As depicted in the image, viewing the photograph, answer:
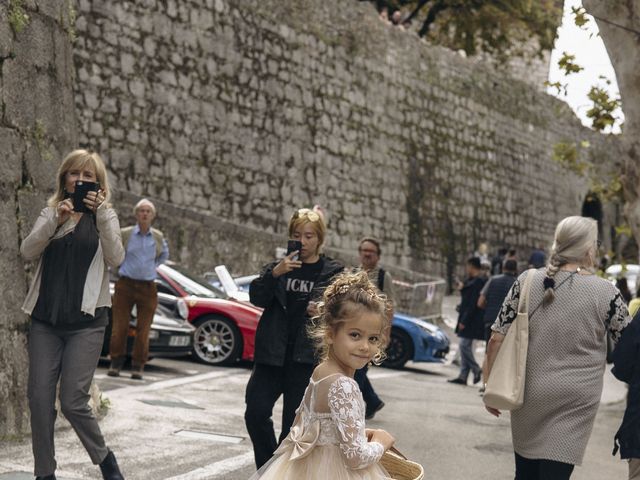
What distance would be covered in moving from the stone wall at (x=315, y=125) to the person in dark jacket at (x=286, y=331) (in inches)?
475

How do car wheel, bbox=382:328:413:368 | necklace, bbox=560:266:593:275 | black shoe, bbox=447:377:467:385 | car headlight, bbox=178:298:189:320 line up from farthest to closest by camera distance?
1. car wheel, bbox=382:328:413:368
2. black shoe, bbox=447:377:467:385
3. car headlight, bbox=178:298:189:320
4. necklace, bbox=560:266:593:275

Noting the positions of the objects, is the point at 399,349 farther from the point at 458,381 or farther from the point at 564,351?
the point at 564,351

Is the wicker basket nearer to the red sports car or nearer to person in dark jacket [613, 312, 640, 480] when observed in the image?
person in dark jacket [613, 312, 640, 480]

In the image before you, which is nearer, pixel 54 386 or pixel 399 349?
pixel 54 386

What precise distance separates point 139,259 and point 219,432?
149 inches

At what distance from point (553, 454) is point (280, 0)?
62.3 ft

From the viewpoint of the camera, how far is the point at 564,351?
5836 mm

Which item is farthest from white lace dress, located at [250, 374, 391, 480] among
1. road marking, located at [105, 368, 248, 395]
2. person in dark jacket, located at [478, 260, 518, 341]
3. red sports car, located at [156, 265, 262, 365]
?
red sports car, located at [156, 265, 262, 365]

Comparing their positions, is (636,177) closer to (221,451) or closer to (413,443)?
(413,443)

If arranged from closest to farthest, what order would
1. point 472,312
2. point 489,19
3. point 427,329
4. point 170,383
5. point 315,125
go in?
point 170,383, point 472,312, point 427,329, point 315,125, point 489,19

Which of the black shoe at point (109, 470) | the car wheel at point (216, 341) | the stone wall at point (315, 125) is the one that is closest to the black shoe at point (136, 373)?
the car wheel at point (216, 341)

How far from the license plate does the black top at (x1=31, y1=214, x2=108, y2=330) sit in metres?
7.24

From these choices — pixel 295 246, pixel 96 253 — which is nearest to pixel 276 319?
pixel 295 246

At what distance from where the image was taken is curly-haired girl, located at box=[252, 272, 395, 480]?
171 inches
